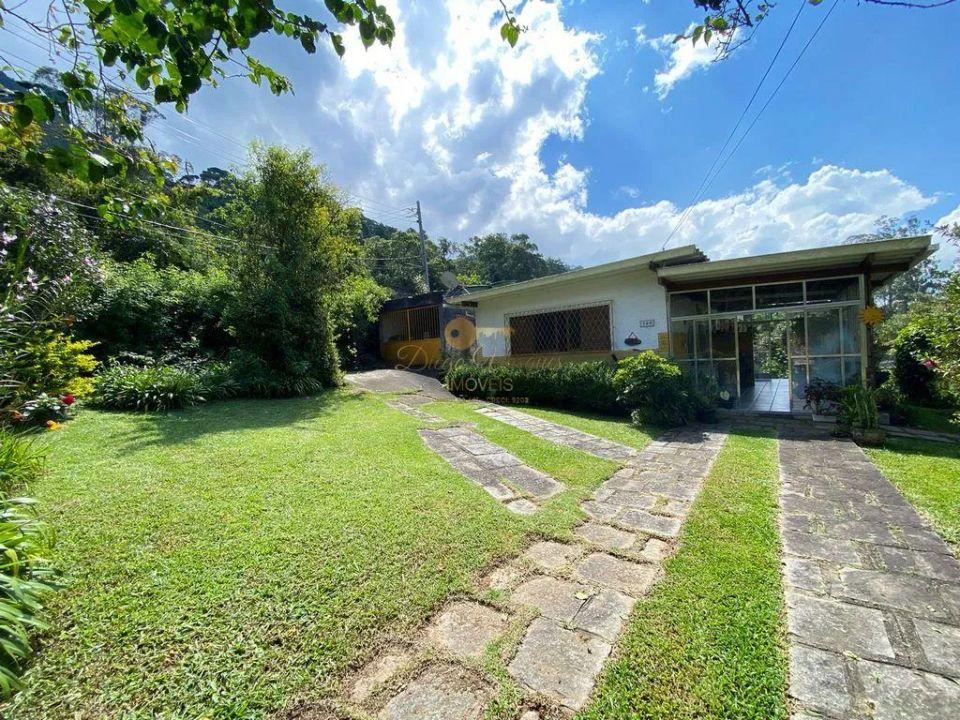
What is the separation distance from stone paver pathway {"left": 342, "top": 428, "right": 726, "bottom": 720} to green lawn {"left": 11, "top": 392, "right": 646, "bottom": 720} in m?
0.14

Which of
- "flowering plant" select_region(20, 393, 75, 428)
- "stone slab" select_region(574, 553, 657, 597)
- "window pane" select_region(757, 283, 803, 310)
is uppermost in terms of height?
"window pane" select_region(757, 283, 803, 310)

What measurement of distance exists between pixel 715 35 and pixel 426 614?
10.0ft

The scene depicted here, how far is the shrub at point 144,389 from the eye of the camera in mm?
6262

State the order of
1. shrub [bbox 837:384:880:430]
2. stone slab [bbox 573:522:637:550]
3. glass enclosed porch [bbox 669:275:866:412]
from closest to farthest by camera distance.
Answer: stone slab [bbox 573:522:637:550], shrub [bbox 837:384:880:430], glass enclosed porch [bbox 669:275:866:412]

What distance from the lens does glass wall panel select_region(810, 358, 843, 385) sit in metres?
7.30

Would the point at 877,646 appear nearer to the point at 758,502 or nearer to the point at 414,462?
the point at 758,502

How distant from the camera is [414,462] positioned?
4.21m

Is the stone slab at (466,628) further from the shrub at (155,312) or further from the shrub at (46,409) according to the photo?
the shrub at (155,312)

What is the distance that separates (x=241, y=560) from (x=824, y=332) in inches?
387

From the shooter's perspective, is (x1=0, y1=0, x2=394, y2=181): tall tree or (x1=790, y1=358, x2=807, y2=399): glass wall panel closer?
(x1=0, y1=0, x2=394, y2=181): tall tree

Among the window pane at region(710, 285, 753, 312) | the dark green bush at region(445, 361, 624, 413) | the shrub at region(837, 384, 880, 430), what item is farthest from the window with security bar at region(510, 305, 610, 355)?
the shrub at region(837, 384, 880, 430)

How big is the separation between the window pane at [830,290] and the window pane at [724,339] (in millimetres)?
1411

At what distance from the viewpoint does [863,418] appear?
5.43m

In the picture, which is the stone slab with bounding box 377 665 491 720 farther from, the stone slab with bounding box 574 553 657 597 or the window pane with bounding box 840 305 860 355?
the window pane with bounding box 840 305 860 355
